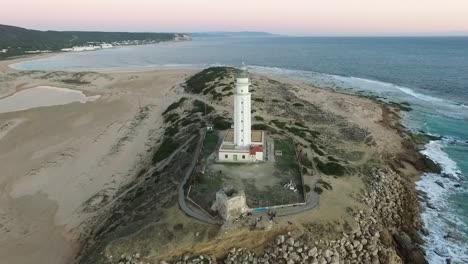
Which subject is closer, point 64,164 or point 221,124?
point 64,164

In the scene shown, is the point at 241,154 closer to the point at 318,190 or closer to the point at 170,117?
the point at 318,190

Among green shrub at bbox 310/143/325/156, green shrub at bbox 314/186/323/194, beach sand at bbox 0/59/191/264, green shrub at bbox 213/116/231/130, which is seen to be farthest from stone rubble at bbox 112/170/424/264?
green shrub at bbox 213/116/231/130

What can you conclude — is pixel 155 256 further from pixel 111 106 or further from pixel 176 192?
pixel 111 106

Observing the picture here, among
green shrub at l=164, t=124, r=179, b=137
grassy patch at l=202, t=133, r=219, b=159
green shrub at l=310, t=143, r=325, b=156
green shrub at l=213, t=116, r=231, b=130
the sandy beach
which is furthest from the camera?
green shrub at l=164, t=124, r=179, b=137

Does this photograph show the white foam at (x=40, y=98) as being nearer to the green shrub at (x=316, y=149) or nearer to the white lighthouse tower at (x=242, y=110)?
the white lighthouse tower at (x=242, y=110)

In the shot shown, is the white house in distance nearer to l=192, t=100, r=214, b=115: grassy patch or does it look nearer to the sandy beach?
the sandy beach

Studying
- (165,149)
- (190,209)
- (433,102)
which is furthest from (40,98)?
(433,102)
